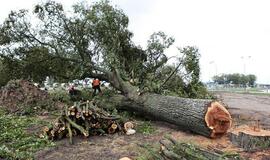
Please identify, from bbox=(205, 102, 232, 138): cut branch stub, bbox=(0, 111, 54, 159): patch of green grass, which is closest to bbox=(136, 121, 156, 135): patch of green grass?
bbox=(205, 102, 232, 138): cut branch stub

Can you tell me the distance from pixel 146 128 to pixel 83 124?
5.48 ft

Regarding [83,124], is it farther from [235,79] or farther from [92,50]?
[235,79]

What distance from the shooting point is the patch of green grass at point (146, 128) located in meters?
9.55

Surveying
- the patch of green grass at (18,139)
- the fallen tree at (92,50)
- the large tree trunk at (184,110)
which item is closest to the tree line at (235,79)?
the fallen tree at (92,50)

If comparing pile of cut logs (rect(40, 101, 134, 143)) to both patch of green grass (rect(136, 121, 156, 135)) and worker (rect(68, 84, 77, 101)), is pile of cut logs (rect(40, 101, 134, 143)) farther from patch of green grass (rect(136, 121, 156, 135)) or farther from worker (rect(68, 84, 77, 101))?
worker (rect(68, 84, 77, 101))

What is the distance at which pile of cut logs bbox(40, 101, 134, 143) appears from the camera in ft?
28.4

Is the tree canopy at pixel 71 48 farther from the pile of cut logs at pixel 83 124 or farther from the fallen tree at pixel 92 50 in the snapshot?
the pile of cut logs at pixel 83 124

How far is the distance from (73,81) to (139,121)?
13.5ft

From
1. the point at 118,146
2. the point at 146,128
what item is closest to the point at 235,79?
the point at 146,128

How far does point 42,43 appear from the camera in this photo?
1427 cm

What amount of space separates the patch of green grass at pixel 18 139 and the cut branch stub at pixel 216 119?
10.9 feet

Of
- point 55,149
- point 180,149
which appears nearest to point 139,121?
point 55,149

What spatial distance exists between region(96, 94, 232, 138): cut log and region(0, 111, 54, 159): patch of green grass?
2861mm

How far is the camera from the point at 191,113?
9.13m
